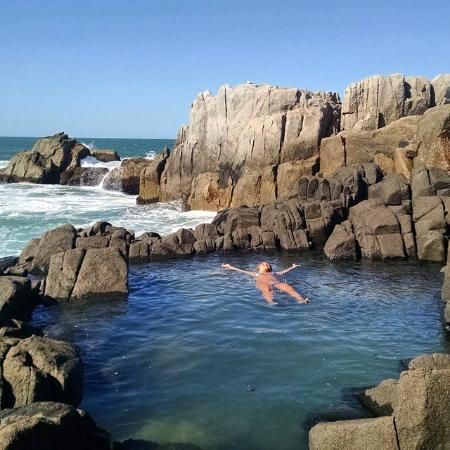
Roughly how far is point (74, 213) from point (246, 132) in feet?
49.5

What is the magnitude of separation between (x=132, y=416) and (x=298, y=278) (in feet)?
42.6

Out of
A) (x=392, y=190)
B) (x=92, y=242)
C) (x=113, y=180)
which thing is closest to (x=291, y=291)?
(x=92, y=242)

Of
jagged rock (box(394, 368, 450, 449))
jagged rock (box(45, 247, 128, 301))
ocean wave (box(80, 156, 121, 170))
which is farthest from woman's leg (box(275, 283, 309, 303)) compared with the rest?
ocean wave (box(80, 156, 121, 170))

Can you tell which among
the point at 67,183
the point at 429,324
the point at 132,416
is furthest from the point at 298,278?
the point at 67,183

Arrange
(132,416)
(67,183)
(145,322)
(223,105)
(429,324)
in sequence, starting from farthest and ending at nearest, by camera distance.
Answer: (67,183), (223,105), (145,322), (429,324), (132,416)

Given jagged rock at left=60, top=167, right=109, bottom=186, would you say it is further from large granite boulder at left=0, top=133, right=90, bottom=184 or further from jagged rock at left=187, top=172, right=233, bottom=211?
jagged rock at left=187, top=172, right=233, bottom=211

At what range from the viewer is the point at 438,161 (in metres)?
31.1

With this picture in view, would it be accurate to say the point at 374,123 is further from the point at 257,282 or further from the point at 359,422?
the point at 359,422

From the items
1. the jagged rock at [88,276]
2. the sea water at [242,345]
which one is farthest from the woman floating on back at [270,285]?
the jagged rock at [88,276]

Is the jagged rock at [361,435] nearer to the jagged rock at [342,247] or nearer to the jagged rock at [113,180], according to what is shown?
the jagged rock at [342,247]

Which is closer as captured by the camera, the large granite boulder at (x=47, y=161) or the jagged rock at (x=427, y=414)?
the jagged rock at (x=427, y=414)

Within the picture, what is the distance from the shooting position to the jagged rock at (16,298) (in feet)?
59.6

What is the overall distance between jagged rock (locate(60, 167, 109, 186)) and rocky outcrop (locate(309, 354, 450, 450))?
2235 inches

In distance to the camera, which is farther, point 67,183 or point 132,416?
point 67,183
